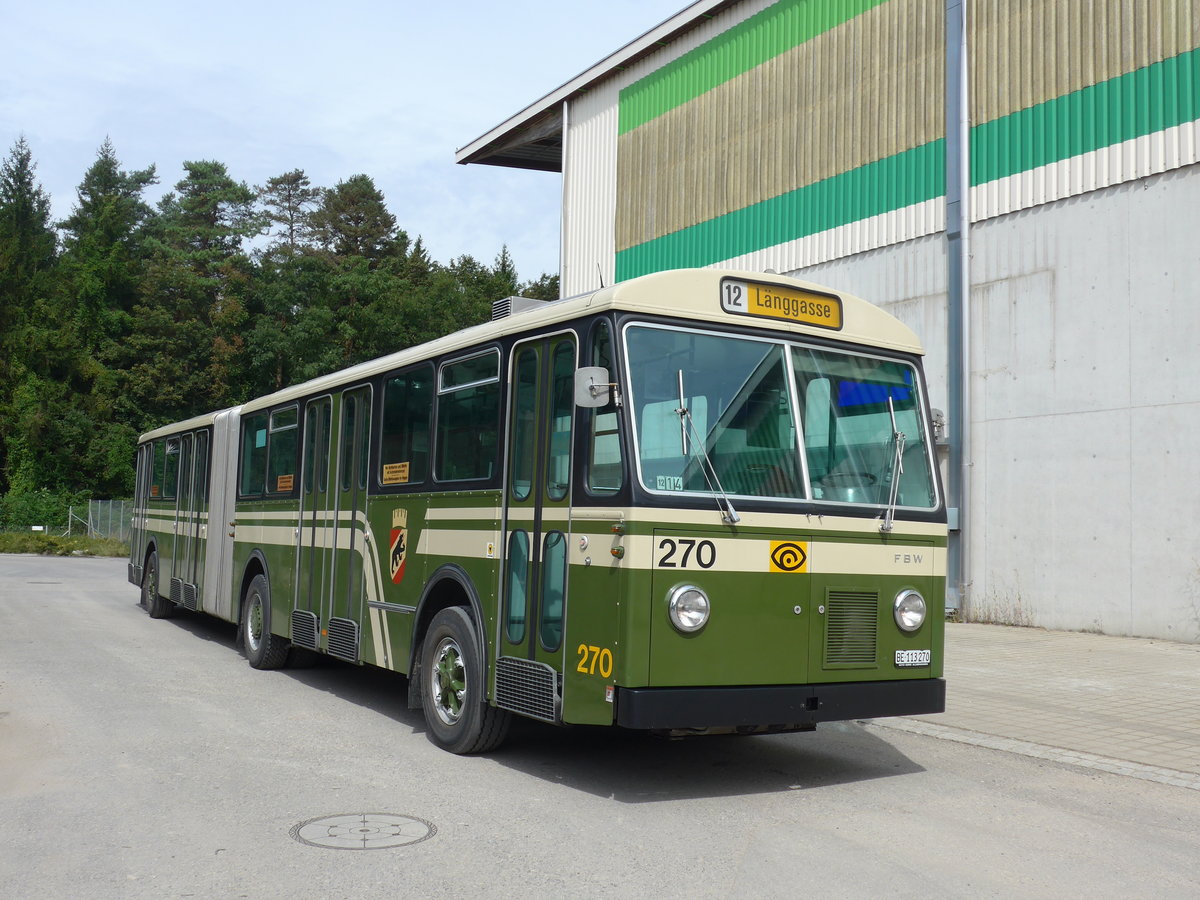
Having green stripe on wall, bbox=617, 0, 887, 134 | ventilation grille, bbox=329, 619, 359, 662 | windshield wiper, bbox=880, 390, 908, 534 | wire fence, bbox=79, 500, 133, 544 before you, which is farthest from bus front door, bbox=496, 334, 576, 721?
wire fence, bbox=79, 500, 133, 544

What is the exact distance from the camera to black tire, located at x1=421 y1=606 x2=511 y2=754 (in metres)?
7.95

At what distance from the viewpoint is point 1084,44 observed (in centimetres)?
1727

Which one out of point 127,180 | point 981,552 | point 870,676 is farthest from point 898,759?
point 127,180

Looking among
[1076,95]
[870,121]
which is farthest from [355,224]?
[1076,95]

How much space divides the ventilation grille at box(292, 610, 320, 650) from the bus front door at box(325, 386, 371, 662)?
14.3 inches

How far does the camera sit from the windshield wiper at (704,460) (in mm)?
6910

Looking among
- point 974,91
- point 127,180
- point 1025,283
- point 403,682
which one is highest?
point 127,180

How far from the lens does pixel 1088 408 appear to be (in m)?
17.0

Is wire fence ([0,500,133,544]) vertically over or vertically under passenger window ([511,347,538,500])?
under

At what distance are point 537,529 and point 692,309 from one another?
1.63m

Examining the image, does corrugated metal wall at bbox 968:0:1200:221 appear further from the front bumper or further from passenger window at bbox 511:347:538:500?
passenger window at bbox 511:347:538:500

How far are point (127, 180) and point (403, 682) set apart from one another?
85129mm

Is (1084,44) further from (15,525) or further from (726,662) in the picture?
(15,525)

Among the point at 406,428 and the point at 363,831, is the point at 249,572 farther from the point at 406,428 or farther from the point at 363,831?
the point at 363,831
